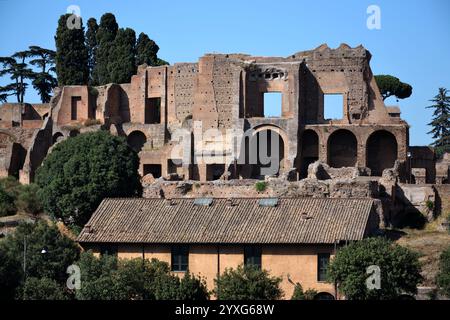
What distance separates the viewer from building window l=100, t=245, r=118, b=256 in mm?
56525

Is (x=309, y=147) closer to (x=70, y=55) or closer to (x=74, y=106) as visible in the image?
(x=74, y=106)

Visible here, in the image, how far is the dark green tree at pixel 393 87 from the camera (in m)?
98.3

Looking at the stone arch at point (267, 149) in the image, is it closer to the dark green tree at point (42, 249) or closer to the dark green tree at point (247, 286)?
the dark green tree at point (42, 249)

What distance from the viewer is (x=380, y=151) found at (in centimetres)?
7844

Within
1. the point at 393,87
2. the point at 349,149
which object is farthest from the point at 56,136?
the point at 393,87

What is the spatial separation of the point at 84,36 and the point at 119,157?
90.0 ft

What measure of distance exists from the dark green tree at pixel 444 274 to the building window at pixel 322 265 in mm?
4207

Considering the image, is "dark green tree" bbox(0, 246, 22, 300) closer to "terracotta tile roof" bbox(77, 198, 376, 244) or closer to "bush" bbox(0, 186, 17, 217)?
"terracotta tile roof" bbox(77, 198, 376, 244)

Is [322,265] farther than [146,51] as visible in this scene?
No

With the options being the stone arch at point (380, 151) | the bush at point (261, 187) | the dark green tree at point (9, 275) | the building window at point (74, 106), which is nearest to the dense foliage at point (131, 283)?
the dark green tree at point (9, 275)

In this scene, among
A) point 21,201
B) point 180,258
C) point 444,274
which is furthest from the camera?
point 21,201

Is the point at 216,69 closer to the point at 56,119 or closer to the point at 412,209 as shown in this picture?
the point at 56,119

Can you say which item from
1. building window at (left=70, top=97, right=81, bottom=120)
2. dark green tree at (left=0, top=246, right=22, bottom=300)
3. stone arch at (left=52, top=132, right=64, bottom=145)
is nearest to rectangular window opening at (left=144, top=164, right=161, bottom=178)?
stone arch at (left=52, top=132, right=64, bottom=145)

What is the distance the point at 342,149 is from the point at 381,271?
94.3 ft
